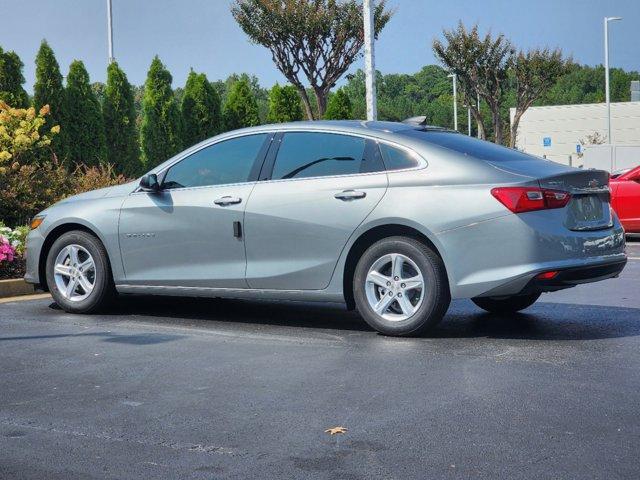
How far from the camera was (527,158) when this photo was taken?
7.86 metres

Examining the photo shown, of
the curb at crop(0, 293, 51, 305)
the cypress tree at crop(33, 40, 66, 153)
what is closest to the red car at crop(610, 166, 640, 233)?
the curb at crop(0, 293, 51, 305)

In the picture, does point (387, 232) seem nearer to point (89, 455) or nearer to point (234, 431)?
point (234, 431)

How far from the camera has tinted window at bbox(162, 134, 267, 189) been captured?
8.36 m

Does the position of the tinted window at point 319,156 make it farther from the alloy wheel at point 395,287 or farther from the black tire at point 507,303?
the black tire at point 507,303

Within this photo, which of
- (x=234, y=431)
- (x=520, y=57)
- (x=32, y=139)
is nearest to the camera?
(x=234, y=431)

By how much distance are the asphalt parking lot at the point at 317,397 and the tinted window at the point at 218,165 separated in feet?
3.93

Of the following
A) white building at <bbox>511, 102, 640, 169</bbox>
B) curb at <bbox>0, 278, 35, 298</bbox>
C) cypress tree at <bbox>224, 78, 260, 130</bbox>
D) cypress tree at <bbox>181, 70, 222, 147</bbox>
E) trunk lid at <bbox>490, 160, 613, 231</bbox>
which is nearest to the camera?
trunk lid at <bbox>490, 160, 613, 231</bbox>

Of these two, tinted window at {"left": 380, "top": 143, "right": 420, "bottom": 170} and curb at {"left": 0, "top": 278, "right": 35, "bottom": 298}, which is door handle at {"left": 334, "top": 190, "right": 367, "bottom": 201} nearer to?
tinted window at {"left": 380, "top": 143, "right": 420, "bottom": 170}

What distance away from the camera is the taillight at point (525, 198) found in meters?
7.07

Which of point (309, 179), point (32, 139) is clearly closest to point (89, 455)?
point (309, 179)

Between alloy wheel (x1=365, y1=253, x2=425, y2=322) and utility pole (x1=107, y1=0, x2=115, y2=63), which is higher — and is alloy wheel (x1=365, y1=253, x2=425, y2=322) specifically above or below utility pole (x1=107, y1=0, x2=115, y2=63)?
below

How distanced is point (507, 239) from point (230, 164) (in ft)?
8.30

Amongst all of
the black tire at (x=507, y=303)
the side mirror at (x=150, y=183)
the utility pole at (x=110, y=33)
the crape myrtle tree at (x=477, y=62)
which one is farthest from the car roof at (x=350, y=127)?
the crape myrtle tree at (x=477, y=62)

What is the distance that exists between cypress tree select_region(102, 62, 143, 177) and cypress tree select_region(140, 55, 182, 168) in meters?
0.76
